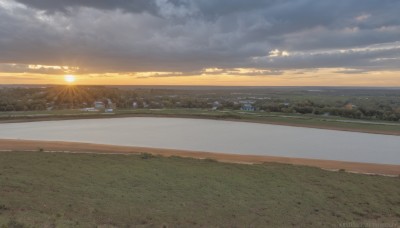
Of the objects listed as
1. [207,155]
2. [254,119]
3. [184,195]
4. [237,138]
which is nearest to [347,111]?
[254,119]

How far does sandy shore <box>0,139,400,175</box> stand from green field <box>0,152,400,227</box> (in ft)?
8.06

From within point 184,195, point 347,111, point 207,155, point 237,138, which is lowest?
point 237,138

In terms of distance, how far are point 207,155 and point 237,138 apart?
687 centimetres

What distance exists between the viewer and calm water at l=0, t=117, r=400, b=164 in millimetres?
19309

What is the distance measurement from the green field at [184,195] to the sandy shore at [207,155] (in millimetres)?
2458

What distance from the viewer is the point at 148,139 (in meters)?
22.7

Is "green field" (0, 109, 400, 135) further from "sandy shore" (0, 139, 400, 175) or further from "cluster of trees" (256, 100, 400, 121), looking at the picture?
"sandy shore" (0, 139, 400, 175)

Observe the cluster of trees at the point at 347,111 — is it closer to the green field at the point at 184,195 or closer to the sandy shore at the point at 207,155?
the sandy shore at the point at 207,155

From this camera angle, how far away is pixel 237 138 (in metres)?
23.8

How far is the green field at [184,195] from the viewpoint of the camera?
23.3ft

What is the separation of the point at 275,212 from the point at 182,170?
502 centimetres

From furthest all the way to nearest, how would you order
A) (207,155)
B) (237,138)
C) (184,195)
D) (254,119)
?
(254,119)
(237,138)
(207,155)
(184,195)

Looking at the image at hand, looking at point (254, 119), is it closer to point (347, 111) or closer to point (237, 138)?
point (237, 138)

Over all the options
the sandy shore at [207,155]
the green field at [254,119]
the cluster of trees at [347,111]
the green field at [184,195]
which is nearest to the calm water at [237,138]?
the sandy shore at [207,155]
